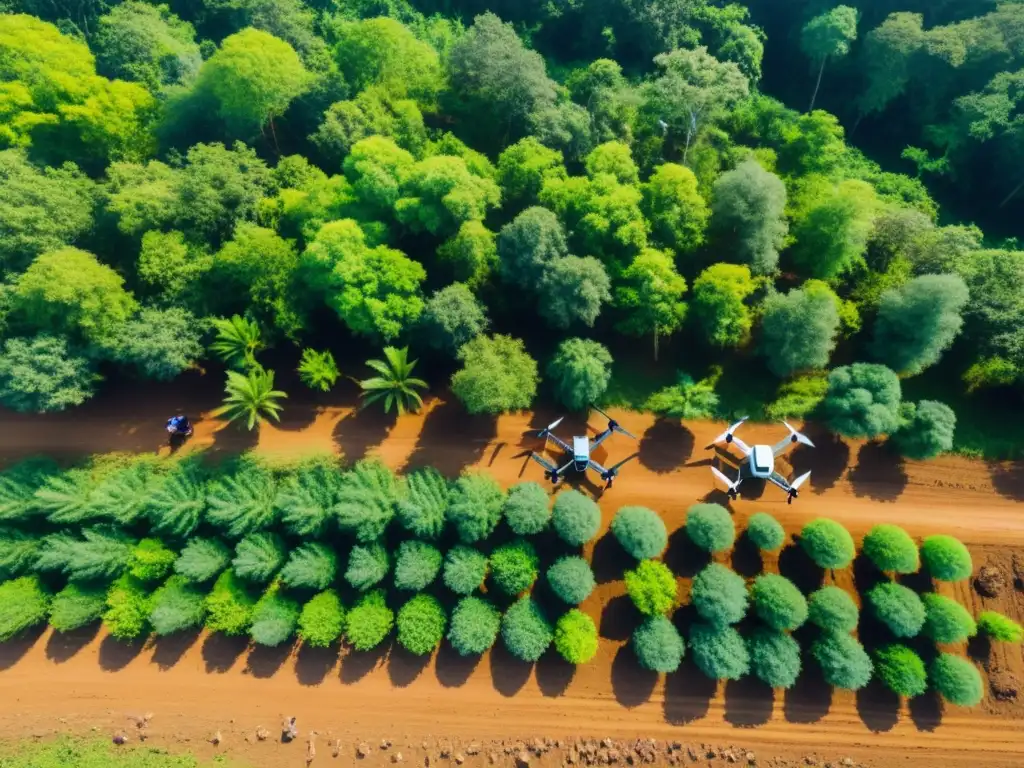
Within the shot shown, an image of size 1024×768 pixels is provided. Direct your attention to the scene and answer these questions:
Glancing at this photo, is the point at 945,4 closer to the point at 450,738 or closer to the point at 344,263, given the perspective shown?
the point at 344,263

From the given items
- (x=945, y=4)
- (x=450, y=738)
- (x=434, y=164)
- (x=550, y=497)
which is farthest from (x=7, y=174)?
(x=945, y=4)

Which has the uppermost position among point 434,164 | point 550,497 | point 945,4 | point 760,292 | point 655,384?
point 945,4

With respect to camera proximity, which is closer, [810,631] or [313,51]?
[810,631]

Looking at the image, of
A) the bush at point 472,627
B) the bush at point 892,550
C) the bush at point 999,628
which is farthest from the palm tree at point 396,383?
the bush at point 999,628

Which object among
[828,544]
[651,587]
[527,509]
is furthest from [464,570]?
[828,544]

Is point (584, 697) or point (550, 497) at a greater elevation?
point (550, 497)

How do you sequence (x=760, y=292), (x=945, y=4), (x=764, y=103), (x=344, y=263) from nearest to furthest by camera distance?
(x=344, y=263)
(x=760, y=292)
(x=764, y=103)
(x=945, y=4)
